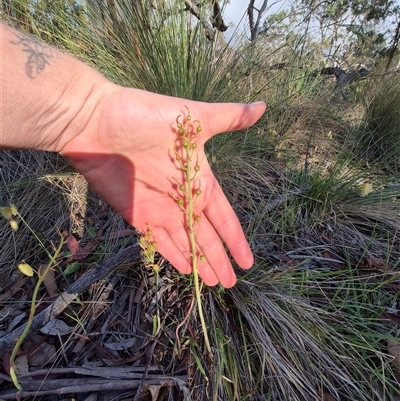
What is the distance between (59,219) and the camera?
56.6 inches

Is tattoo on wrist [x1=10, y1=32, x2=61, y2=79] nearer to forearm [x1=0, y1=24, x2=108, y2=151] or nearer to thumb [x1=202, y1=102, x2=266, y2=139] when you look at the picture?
forearm [x1=0, y1=24, x2=108, y2=151]

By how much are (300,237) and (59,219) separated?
111 cm

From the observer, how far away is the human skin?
0.91 metres

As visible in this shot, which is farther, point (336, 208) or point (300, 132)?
point (300, 132)

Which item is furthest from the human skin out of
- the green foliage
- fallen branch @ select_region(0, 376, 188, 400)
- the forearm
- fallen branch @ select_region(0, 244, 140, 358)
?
the green foliage

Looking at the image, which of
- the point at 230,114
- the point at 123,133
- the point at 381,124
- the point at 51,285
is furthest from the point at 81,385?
the point at 381,124

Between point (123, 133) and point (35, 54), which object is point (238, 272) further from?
point (35, 54)

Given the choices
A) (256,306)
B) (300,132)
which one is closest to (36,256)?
(256,306)

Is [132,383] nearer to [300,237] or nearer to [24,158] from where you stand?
[300,237]

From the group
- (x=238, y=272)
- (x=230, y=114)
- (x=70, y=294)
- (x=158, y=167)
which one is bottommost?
(x=70, y=294)

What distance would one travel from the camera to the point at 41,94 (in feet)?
3.01

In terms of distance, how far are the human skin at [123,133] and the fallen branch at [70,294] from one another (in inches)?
5.2

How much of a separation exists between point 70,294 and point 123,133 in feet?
1.85

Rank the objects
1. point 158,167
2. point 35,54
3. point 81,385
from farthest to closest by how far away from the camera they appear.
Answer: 1. point 158,167
2. point 35,54
3. point 81,385
